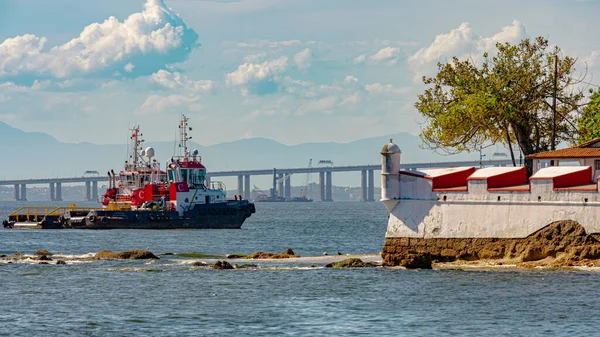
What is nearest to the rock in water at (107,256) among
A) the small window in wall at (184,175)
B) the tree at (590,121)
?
the tree at (590,121)

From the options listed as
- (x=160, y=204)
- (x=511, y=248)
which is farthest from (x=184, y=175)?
(x=511, y=248)

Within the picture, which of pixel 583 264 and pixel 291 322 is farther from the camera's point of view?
pixel 583 264

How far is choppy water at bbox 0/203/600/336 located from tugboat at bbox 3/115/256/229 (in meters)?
41.2

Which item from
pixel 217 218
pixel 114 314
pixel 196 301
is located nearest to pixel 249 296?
pixel 196 301

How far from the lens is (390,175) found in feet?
124

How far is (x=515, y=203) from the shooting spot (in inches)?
1388

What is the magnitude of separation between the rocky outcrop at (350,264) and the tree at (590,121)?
1521 centimetres

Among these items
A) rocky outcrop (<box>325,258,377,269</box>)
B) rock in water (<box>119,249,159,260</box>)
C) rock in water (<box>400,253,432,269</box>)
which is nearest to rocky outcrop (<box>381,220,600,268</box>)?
rock in water (<box>400,253,432,269</box>)

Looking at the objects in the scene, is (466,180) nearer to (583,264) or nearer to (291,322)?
(583,264)

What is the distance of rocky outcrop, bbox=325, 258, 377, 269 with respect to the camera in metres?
38.5

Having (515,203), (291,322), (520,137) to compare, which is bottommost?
(291,322)

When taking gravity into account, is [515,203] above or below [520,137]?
below

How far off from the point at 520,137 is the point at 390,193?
13.5m

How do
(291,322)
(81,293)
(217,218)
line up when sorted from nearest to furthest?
1. (291,322)
2. (81,293)
3. (217,218)
